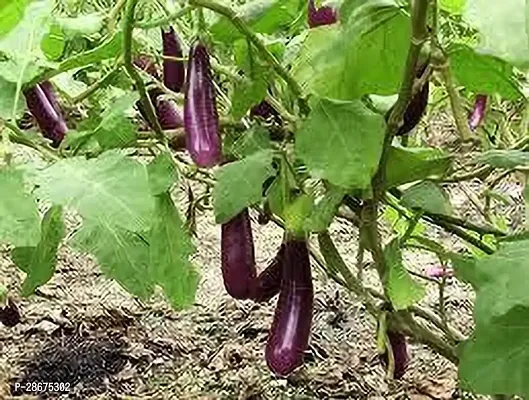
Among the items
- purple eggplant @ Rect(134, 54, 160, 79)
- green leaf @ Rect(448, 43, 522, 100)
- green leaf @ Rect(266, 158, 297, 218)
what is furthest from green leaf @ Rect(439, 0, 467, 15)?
purple eggplant @ Rect(134, 54, 160, 79)

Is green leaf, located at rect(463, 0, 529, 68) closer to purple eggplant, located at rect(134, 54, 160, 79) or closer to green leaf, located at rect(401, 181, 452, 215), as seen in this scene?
green leaf, located at rect(401, 181, 452, 215)

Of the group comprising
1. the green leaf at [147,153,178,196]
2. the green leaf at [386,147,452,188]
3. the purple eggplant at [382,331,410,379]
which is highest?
the green leaf at [386,147,452,188]

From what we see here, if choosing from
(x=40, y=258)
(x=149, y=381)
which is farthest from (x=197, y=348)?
(x=40, y=258)

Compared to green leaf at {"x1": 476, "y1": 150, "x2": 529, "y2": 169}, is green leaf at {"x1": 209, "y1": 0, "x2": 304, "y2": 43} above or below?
above

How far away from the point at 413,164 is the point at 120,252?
21cm

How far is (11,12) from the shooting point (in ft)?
2.55

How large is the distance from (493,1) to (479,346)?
30 centimetres

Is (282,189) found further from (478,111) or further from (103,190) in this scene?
(478,111)

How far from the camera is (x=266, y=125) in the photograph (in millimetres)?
927

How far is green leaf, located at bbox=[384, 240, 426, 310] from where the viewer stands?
2.70ft

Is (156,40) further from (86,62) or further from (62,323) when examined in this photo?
(62,323)

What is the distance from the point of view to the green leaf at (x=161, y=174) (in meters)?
0.82

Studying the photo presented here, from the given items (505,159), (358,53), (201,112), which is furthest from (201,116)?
(505,159)

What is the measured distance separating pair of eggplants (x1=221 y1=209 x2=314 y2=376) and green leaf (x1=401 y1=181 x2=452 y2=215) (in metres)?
0.12
